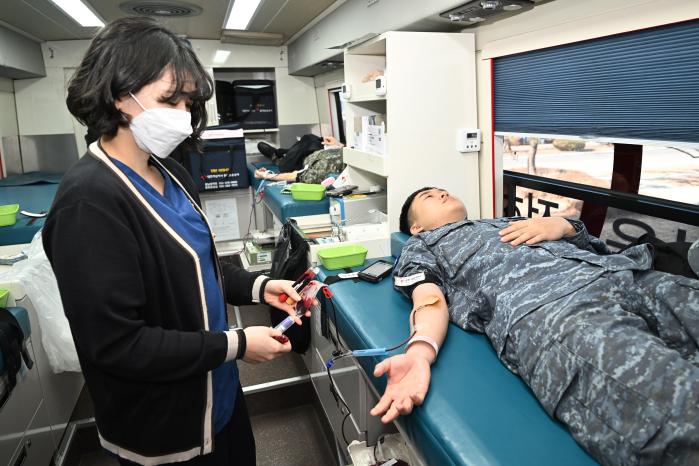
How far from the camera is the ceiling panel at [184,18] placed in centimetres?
370

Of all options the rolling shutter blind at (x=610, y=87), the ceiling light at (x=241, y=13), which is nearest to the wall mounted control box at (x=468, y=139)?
the rolling shutter blind at (x=610, y=87)

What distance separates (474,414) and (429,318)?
0.40 m

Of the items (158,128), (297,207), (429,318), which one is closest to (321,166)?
(297,207)

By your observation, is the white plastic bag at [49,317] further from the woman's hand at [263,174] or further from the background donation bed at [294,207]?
the woman's hand at [263,174]

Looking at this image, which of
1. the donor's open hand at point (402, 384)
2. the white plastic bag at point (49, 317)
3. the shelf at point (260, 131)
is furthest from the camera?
the shelf at point (260, 131)

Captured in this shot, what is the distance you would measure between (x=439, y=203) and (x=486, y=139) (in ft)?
2.11

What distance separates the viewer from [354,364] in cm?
173

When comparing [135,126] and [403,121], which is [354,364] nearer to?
[135,126]

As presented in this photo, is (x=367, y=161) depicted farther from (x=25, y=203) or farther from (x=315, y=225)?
(x=25, y=203)

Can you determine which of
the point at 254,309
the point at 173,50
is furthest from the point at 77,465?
the point at 173,50

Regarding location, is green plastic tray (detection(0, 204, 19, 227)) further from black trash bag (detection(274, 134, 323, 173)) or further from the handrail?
the handrail

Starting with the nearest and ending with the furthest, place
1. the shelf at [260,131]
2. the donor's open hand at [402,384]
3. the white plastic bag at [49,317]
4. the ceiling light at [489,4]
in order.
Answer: the donor's open hand at [402,384], the ceiling light at [489,4], the white plastic bag at [49,317], the shelf at [260,131]

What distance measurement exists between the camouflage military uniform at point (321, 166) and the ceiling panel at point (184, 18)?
1236mm

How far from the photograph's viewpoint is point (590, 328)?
1145 mm
